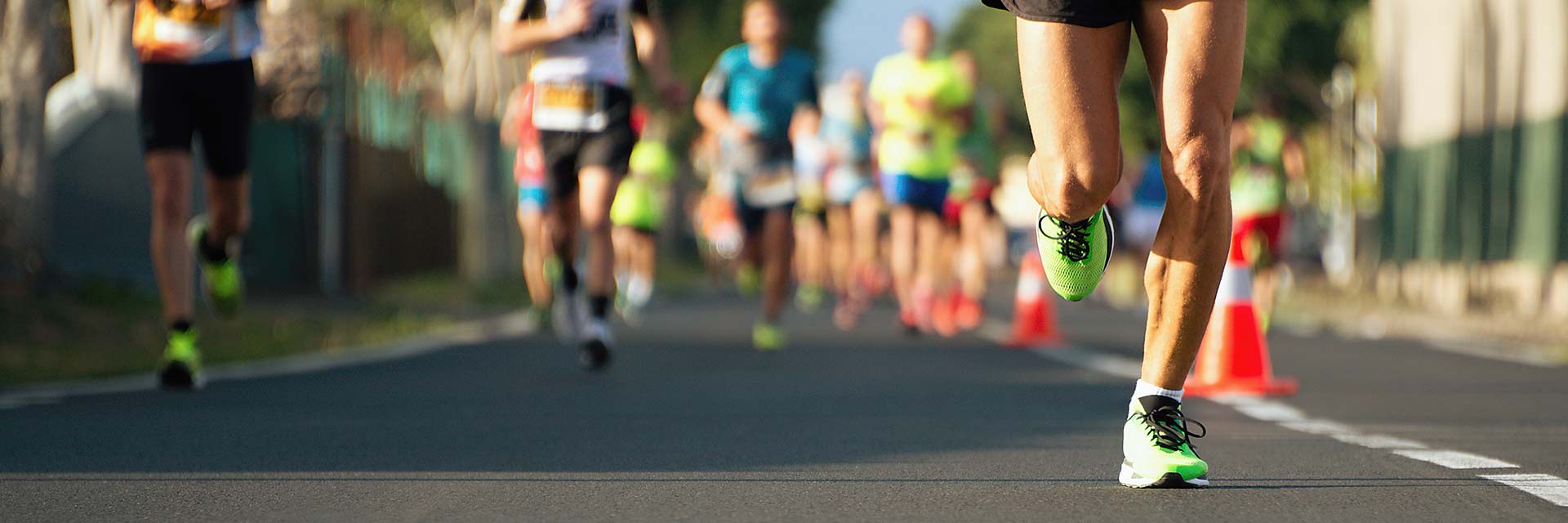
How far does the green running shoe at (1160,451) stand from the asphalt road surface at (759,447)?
0.06 meters

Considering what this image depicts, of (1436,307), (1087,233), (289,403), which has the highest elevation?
(1087,233)

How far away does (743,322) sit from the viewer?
17156mm

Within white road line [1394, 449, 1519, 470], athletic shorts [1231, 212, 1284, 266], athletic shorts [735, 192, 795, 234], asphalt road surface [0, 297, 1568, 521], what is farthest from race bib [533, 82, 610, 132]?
athletic shorts [1231, 212, 1284, 266]

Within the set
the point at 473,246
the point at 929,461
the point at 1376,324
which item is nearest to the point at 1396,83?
the point at 1376,324

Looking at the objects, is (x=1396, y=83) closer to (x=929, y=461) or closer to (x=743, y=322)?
(x=743, y=322)

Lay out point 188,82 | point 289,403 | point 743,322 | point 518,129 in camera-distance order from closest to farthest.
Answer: point 289,403 < point 188,82 < point 518,129 < point 743,322

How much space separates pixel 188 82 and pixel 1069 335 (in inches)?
299

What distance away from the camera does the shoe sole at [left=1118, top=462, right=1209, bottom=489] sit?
17.0 feet

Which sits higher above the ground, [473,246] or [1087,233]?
[1087,233]

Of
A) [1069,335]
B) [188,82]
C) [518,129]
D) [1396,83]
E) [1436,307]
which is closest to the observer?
[188,82]

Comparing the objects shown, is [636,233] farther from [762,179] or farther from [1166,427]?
[1166,427]

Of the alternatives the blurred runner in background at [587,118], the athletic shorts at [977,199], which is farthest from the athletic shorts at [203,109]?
the athletic shorts at [977,199]

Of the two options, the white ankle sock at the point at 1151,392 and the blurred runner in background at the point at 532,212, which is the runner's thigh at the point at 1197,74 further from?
the blurred runner in background at the point at 532,212

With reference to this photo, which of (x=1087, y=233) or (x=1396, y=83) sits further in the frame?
(x=1396, y=83)
